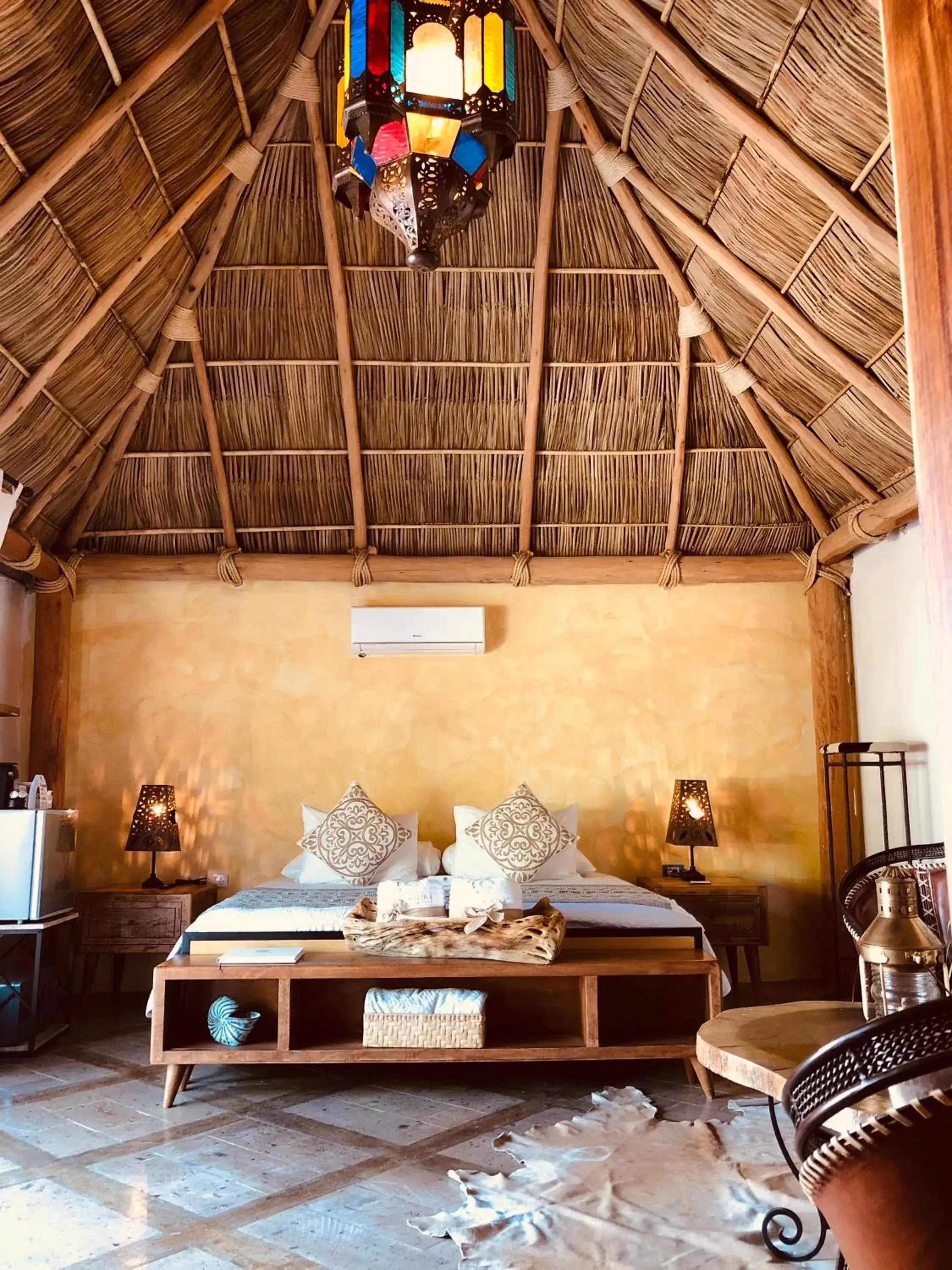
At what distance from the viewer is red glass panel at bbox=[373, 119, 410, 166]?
98.5 inches

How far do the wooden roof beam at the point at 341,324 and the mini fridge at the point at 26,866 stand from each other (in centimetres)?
230

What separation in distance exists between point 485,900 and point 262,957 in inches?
32.3

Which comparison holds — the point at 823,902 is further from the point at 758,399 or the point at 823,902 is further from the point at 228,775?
the point at 228,775

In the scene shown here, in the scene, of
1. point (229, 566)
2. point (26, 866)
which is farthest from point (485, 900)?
point (229, 566)

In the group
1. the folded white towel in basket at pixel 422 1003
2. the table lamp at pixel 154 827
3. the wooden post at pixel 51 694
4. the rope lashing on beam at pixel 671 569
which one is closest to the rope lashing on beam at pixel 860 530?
the rope lashing on beam at pixel 671 569

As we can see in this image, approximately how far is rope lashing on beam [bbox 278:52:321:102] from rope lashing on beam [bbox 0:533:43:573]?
2479mm

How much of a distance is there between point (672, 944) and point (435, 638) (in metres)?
2.39

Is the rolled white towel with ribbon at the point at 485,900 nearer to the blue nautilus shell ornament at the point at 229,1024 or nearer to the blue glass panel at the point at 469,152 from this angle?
Result: the blue nautilus shell ornament at the point at 229,1024

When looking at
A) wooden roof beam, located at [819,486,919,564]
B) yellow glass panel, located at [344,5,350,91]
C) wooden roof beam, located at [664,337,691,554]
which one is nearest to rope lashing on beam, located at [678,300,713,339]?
wooden roof beam, located at [664,337,691,554]

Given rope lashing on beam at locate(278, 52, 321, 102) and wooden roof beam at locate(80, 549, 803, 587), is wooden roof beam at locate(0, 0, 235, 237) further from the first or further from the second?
wooden roof beam at locate(80, 549, 803, 587)

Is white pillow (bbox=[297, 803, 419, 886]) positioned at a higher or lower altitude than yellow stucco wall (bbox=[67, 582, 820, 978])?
lower

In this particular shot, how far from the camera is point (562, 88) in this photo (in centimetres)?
409

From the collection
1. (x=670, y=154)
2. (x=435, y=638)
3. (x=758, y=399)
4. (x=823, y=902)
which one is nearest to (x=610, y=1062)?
(x=823, y=902)

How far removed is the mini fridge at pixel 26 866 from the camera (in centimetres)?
420
